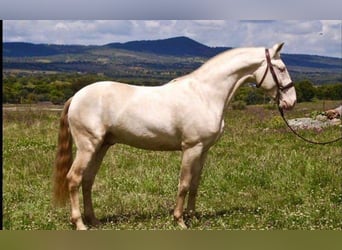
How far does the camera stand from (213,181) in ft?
23.0

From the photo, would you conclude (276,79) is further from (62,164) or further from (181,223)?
(62,164)

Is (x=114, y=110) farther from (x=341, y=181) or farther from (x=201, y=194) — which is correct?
(x=341, y=181)

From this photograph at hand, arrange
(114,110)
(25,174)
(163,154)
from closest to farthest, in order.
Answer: (114,110) < (25,174) < (163,154)

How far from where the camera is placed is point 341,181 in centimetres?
724

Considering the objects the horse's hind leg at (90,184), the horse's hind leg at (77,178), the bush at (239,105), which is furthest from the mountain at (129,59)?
the horse's hind leg at (77,178)

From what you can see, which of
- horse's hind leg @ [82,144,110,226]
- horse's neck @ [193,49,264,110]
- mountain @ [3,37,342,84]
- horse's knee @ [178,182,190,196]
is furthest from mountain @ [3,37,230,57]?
horse's knee @ [178,182,190,196]

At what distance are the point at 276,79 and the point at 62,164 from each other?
7.82ft

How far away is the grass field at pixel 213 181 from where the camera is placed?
19.0 feet

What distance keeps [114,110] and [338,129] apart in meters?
6.48

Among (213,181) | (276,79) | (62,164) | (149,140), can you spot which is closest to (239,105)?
(213,181)

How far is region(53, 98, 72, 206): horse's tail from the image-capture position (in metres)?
5.58

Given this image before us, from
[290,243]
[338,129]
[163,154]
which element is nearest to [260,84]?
[290,243]

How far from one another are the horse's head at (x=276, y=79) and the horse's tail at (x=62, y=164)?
2054mm

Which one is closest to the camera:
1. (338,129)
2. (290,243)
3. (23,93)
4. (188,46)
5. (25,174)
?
(290,243)
